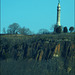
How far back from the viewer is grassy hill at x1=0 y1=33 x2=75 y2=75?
976 inches

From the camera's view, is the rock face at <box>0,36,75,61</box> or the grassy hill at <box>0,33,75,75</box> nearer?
the grassy hill at <box>0,33,75,75</box>

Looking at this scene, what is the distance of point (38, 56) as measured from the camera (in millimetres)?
27312

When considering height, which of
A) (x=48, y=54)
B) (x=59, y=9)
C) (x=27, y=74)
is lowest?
(x=27, y=74)

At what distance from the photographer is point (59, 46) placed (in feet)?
92.0

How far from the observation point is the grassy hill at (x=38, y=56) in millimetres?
24781

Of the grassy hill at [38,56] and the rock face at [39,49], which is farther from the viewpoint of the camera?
the rock face at [39,49]

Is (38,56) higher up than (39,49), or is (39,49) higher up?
(39,49)

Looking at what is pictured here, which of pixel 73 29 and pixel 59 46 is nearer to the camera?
pixel 59 46

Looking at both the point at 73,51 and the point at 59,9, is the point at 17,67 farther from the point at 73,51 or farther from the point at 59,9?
the point at 59,9

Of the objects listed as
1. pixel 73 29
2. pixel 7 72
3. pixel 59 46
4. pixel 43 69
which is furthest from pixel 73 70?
pixel 73 29

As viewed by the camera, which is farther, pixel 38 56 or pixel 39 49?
pixel 39 49

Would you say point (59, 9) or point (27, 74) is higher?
point (59, 9)

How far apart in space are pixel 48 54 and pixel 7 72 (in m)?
4.59

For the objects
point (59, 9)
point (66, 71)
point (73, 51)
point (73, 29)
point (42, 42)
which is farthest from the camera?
point (59, 9)
